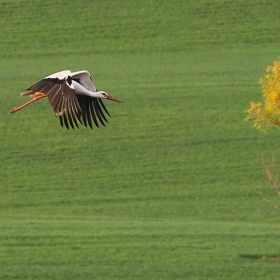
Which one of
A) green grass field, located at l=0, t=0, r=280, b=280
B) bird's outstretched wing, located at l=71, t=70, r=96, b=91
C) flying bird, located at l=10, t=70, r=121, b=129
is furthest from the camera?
green grass field, located at l=0, t=0, r=280, b=280

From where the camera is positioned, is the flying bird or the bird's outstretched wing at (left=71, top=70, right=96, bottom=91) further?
the bird's outstretched wing at (left=71, top=70, right=96, bottom=91)

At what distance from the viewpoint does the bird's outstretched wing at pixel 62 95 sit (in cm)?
1090

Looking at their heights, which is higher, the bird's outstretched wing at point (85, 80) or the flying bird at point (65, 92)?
the bird's outstretched wing at point (85, 80)

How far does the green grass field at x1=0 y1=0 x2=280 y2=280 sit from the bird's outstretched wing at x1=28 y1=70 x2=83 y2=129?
272 inches

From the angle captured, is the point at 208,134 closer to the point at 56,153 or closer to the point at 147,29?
the point at 56,153

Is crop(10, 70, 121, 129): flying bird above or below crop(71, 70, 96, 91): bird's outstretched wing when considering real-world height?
below

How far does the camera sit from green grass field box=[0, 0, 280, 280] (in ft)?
62.2

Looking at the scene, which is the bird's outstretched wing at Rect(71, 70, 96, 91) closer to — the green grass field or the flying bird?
the flying bird

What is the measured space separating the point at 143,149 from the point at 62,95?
16549mm

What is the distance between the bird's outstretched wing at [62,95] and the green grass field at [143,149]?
22.6 feet

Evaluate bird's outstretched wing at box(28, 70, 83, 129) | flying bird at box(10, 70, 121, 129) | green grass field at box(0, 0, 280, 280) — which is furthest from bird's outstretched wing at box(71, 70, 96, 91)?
green grass field at box(0, 0, 280, 280)

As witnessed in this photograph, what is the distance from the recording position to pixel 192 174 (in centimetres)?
2673

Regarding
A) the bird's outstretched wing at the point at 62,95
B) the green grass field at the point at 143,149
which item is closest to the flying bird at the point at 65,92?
the bird's outstretched wing at the point at 62,95

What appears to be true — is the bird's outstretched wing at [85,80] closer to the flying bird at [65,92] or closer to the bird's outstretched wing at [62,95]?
the flying bird at [65,92]
